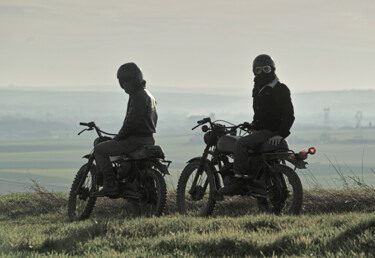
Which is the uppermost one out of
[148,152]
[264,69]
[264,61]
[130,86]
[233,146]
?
[264,61]

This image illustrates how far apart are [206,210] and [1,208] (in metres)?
5.62

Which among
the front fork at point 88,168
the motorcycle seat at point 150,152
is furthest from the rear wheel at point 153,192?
the front fork at point 88,168

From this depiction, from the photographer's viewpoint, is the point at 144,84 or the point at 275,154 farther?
the point at 144,84

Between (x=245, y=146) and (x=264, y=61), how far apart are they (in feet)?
4.09

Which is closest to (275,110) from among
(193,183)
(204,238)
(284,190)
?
(284,190)

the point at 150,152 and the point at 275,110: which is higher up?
the point at 275,110

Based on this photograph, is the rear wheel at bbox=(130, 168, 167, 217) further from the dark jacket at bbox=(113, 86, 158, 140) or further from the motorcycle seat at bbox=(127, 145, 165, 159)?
the dark jacket at bbox=(113, 86, 158, 140)

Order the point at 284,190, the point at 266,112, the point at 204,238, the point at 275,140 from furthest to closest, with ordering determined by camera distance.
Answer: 1. the point at 266,112
2. the point at 284,190
3. the point at 275,140
4. the point at 204,238

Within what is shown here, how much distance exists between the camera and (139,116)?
431 inches

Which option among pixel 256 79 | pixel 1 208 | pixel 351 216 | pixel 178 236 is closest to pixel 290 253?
pixel 178 236

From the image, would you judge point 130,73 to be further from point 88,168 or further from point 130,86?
point 88,168

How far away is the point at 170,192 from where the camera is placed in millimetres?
13922

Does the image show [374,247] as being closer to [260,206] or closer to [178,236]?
[178,236]

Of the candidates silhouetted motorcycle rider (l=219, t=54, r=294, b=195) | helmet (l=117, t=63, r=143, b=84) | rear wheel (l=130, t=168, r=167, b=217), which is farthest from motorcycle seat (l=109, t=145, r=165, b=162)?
silhouetted motorcycle rider (l=219, t=54, r=294, b=195)
